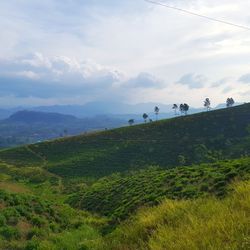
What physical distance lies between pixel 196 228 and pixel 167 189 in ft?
72.7

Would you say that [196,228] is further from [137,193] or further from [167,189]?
[137,193]

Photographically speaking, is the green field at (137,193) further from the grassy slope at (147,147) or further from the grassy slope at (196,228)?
the grassy slope at (147,147)

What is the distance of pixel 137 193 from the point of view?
36719mm

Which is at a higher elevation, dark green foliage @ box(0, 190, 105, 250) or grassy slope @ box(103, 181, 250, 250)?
grassy slope @ box(103, 181, 250, 250)

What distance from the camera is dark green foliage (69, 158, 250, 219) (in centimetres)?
2611

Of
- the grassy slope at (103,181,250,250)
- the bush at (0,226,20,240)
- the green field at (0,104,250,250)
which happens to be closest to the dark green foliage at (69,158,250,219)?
the green field at (0,104,250,250)

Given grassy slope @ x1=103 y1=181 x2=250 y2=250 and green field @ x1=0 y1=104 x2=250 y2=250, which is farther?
green field @ x1=0 y1=104 x2=250 y2=250

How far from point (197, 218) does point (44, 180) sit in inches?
3104

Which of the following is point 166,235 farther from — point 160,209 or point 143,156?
point 143,156

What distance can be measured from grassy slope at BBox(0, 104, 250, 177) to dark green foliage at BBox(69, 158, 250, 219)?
54.0 metres

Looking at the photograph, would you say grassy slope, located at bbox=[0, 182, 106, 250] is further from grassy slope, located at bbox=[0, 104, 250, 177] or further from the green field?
grassy slope, located at bbox=[0, 104, 250, 177]

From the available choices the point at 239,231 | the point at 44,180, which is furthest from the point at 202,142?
the point at 239,231

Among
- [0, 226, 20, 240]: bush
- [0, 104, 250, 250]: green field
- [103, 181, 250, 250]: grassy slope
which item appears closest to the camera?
[103, 181, 250, 250]: grassy slope

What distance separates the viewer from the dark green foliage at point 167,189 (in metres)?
26.1
